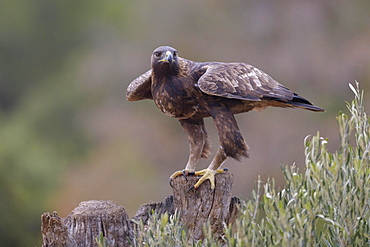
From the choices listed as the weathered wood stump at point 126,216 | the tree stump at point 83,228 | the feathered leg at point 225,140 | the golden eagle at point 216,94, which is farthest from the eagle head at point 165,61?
the tree stump at point 83,228

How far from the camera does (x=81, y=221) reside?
2449 mm

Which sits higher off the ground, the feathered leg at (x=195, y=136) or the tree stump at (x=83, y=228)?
the feathered leg at (x=195, y=136)

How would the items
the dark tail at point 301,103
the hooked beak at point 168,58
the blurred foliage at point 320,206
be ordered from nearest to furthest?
the blurred foliage at point 320,206, the hooked beak at point 168,58, the dark tail at point 301,103

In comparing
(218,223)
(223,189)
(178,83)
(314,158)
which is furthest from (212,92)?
(314,158)

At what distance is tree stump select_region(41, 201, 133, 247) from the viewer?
243cm

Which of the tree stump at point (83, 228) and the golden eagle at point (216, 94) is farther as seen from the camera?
the golden eagle at point (216, 94)

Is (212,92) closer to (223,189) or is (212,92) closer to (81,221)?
(223,189)

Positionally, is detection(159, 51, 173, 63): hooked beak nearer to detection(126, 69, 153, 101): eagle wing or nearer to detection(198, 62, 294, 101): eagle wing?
detection(198, 62, 294, 101): eagle wing

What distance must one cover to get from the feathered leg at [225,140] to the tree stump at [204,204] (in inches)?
1.9

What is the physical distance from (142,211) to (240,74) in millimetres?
890

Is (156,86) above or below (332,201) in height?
above

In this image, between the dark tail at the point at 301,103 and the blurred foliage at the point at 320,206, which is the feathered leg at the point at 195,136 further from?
the blurred foliage at the point at 320,206

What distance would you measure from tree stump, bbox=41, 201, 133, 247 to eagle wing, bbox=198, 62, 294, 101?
30.0 inches

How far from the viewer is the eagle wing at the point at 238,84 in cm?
259
